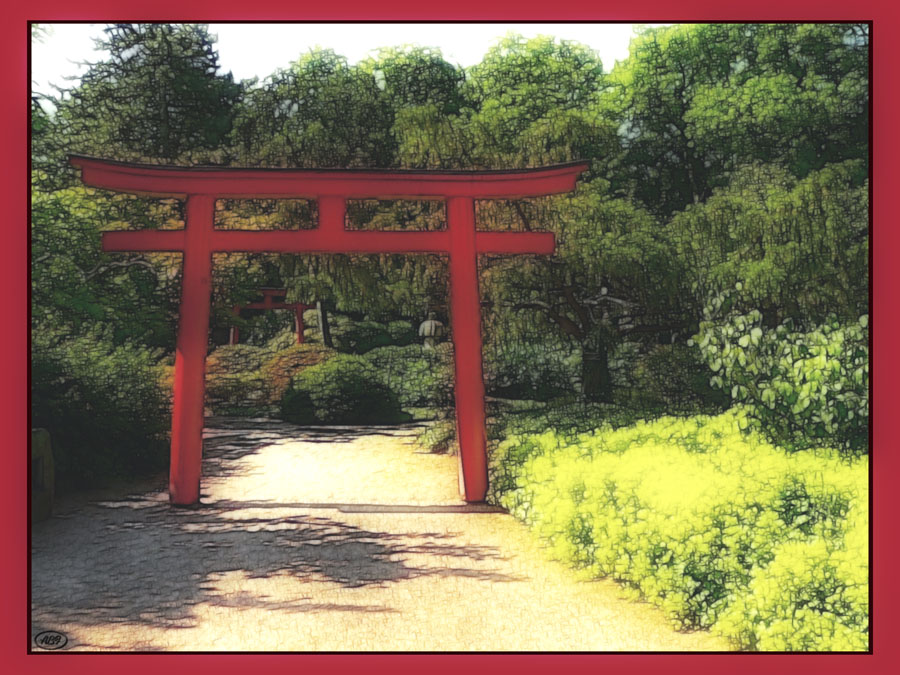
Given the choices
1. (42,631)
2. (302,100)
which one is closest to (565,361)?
(302,100)

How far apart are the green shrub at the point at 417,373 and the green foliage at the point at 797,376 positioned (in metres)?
1.10

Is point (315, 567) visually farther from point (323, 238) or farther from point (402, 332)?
point (323, 238)

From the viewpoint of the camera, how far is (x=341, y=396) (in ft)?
11.3

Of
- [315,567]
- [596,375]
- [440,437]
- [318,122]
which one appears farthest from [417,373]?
[318,122]

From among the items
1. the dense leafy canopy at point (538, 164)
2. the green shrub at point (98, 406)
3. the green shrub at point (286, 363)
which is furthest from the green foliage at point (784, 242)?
the green shrub at point (98, 406)

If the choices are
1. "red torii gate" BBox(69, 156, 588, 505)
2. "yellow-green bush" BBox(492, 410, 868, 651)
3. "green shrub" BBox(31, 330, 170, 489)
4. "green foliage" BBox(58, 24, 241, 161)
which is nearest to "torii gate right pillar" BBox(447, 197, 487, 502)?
"red torii gate" BBox(69, 156, 588, 505)

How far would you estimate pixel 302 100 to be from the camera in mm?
3469

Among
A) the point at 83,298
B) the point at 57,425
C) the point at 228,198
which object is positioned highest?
the point at 228,198

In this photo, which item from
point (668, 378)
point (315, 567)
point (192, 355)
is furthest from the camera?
point (668, 378)

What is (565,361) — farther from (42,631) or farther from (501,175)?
(42,631)

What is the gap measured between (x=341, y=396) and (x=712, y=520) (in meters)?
1.60

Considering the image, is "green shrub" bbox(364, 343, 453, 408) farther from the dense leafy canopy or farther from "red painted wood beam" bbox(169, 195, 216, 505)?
"red painted wood beam" bbox(169, 195, 216, 505)

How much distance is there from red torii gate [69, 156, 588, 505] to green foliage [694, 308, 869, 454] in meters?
0.90

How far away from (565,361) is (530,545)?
0.79m
